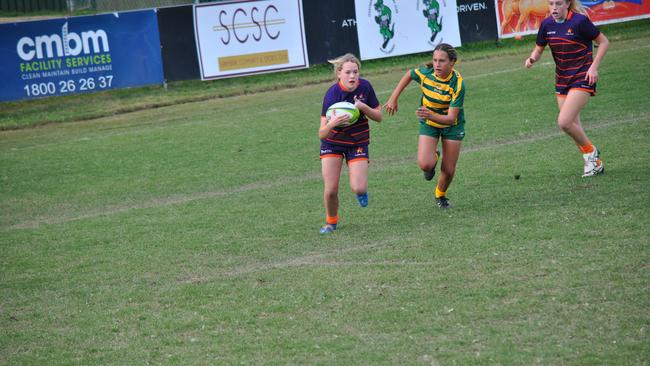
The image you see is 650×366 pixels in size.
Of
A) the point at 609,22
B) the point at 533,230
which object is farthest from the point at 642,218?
the point at 609,22

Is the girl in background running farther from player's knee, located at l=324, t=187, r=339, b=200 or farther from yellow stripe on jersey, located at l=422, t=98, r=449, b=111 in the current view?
player's knee, located at l=324, t=187, r=339, b=200

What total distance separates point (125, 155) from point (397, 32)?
1006 centimetres

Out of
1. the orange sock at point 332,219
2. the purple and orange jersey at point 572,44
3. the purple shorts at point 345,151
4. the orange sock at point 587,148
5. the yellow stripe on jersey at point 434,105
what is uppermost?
the purple and orange jersey at point 572,44

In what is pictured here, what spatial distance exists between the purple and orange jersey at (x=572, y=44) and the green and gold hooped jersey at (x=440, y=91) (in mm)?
1727

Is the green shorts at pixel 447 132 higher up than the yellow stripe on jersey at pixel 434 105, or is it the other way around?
the yellow stripe on jersey at pixel 434 105

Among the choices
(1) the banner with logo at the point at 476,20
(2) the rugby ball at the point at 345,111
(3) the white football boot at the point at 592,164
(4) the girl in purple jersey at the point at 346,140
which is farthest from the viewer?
(1) the banner with logo at the point at 476,20

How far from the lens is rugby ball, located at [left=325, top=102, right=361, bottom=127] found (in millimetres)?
9297

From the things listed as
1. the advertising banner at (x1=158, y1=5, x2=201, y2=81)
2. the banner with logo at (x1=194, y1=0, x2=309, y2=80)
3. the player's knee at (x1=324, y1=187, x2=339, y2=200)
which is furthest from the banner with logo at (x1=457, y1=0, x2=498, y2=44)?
the player's knee at (x1=324, y1=187, x2=339, y2=200)

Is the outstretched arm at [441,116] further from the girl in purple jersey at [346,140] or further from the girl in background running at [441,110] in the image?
the girl in purple jersey at [346,140]

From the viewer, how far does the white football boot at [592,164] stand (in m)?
10.9

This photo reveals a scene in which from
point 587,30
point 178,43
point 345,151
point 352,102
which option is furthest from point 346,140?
point 178,43

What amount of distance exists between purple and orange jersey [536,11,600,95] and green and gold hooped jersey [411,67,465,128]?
1.73m

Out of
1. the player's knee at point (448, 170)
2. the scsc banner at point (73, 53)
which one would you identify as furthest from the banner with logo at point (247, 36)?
the player's knee at point (448, 170)

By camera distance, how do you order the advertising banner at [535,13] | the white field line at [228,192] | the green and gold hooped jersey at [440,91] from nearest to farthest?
the green and gold hooped jersey at [440,91], the white field line at [228,192], the advertising banner at [535,13]
